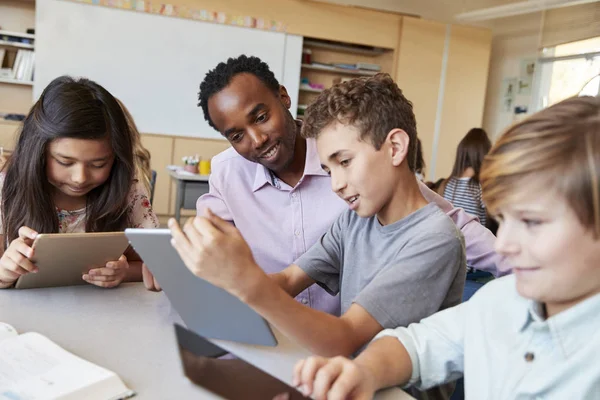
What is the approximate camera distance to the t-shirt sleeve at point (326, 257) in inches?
50.3

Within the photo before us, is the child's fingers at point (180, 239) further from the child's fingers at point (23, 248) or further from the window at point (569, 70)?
the window at point (569, 70)

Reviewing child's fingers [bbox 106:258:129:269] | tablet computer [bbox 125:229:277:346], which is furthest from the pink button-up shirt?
tablet computer [bbox 125:229:277:346]

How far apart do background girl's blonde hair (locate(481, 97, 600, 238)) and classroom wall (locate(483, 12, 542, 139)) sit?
6.41 meters

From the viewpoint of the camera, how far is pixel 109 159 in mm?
1484

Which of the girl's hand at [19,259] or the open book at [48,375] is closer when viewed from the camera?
the open book at [48,375]

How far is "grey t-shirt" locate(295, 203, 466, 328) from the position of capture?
97 centimetres

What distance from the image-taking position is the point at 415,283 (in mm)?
979

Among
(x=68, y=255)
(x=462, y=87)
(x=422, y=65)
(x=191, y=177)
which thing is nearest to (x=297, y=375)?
(x=68, y=255)

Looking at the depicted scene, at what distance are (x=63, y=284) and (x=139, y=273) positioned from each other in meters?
0.18

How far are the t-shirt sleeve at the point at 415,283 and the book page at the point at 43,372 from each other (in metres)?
0.46

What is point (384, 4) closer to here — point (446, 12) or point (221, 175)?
point (446, 12)

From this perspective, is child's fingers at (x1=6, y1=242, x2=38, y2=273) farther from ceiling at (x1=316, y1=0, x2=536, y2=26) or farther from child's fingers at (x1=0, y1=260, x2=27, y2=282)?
ceiling at (x1=316, y1=0, x2=536, y2=26)

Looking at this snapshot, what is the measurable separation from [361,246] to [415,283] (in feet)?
0.76

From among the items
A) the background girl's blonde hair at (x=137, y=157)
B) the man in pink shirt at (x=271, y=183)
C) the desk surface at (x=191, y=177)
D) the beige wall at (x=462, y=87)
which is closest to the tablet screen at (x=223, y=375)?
the man in pink shirt at (x=271, y=183)
